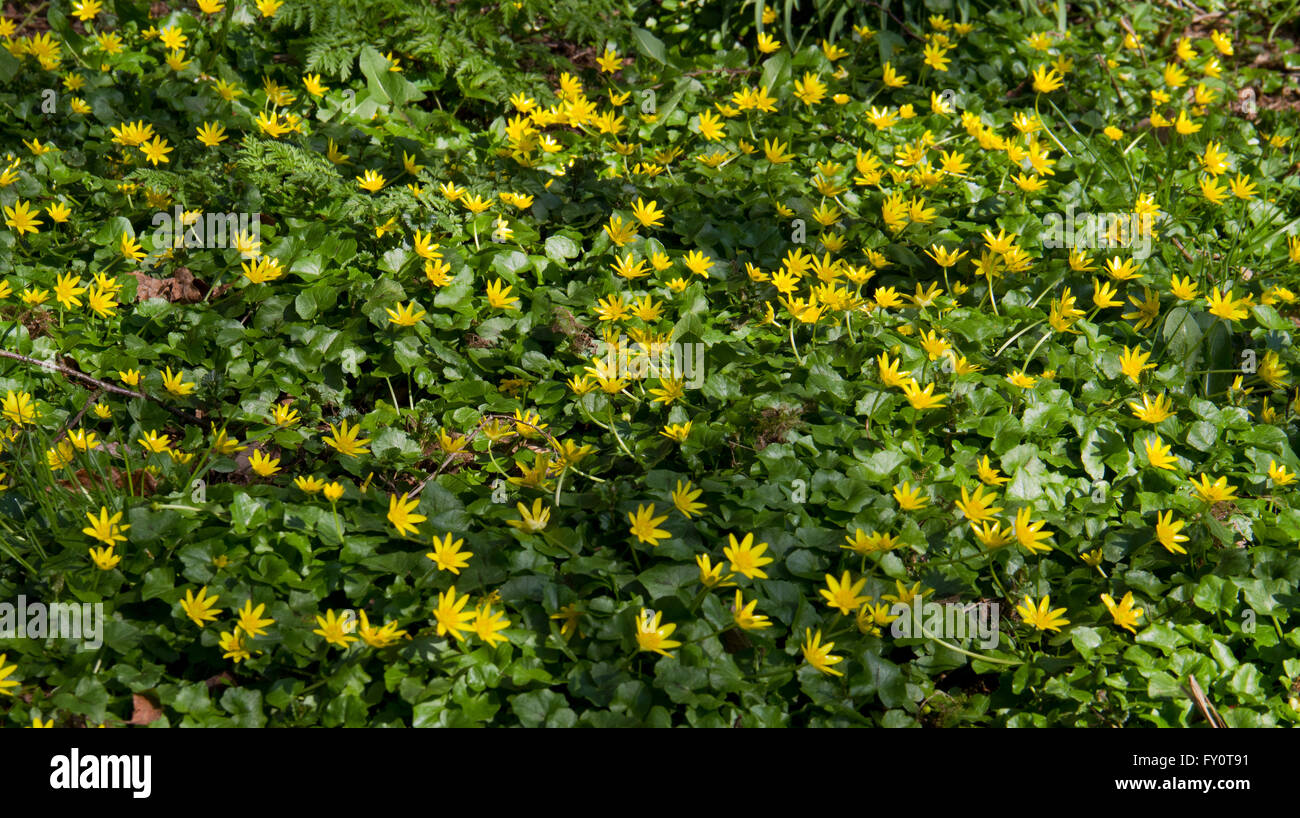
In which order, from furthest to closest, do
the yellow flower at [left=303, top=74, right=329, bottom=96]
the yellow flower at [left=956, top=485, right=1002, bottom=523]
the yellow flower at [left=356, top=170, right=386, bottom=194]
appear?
the yellow flower at [left=303, top=74, right=329, bottom=96] < the yellow flower at [left=356, top=170, right=386, bottom=194] < the yellow flower at [left=956, top=485, right=1002, bottom=523]

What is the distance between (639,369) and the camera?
124 inches

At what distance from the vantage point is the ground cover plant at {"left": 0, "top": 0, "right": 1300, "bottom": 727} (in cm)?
250

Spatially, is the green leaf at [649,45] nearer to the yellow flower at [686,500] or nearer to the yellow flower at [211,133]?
the yellow flower at [211,133]

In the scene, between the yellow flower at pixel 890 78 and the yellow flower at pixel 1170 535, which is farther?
the yellow flower at pixel 890 78

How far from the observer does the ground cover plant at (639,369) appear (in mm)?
2496

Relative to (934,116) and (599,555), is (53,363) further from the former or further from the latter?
(934,116)

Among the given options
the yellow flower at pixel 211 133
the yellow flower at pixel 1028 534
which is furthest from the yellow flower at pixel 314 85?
the yellow flower at pixel 1028 534

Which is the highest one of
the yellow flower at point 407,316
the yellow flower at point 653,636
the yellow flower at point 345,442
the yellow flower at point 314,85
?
the yellow flower at point 314,85

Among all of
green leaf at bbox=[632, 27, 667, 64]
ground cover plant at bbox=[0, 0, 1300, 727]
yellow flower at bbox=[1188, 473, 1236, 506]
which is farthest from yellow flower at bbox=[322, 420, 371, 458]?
green leaf at bbox=[632, 27, 667, 64]

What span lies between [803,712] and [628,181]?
2.16 m

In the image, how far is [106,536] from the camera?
8.13 ft

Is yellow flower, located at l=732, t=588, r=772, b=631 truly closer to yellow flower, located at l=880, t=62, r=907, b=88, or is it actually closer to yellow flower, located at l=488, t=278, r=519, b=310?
yellow flower, located at l=488, t=278, r=519, b=310

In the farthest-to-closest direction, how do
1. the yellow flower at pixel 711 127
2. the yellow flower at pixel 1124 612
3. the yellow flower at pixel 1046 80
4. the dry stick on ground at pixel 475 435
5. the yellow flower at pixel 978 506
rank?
1. the yellow flower at pixel 1046 80
2. the yellow flower at pixel 711 127
3. the dry stick on ground at pixel 475 435
4. the yellow flower at pixel 978 506
5. the yellow flower at pixel 1124 612

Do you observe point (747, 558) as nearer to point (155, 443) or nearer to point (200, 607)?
point (200, 607)
